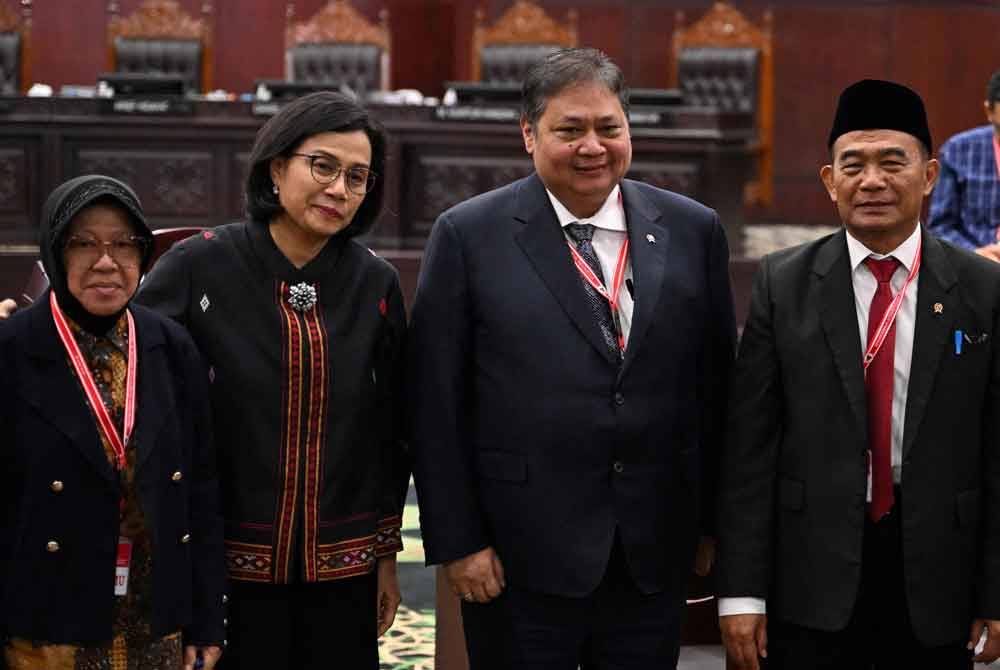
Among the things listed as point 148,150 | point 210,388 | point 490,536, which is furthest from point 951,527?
point 148,150

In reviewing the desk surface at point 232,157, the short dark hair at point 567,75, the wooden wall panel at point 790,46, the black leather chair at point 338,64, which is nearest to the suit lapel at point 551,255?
the short dark hair at point 567,75

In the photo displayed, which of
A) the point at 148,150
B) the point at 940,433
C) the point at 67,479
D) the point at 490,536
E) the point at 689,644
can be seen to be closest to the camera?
the point at 67,479

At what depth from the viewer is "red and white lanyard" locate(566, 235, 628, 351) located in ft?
8.20

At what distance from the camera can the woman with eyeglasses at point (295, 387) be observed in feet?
8.03

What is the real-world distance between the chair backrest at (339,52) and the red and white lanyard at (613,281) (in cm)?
865

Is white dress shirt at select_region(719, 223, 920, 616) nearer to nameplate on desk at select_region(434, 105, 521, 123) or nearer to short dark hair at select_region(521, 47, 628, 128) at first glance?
short dark hair at select_region(521, 47, 628, 128)

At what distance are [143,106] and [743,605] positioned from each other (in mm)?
7503

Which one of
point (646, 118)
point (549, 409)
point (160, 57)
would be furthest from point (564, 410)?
point (160, 57)

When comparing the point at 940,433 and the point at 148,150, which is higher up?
the point at 148,150

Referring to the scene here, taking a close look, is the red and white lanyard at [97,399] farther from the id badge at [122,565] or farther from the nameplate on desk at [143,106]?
the nameplate on desk at [143,106]

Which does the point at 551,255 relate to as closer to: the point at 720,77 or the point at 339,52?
the point at 339,52

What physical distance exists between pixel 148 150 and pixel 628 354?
7.28 meters

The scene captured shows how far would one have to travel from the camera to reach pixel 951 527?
2.38 metres

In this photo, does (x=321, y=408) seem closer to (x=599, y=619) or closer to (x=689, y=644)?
(x=599, y=619)
